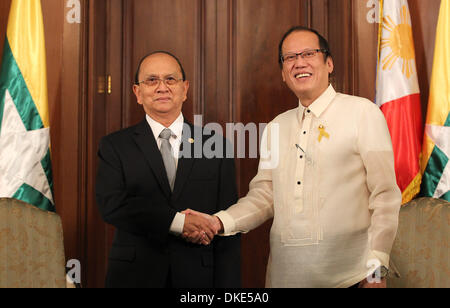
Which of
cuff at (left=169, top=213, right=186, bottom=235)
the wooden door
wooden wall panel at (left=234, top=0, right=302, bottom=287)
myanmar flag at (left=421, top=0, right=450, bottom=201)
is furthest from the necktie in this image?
myanmar flag at (left=421, top=0, right=450, bottom=201)

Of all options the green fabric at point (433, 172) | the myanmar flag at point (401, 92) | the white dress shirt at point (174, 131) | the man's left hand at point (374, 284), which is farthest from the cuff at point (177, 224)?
the green fabric at point (433, 172)

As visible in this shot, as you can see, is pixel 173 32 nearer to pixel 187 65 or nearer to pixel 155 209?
pixel 187 65

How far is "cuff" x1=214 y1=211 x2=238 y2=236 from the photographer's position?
2461 mm

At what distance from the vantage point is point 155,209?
94.1 inches

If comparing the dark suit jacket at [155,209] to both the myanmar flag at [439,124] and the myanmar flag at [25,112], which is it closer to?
the myanmar flag at [25,112]

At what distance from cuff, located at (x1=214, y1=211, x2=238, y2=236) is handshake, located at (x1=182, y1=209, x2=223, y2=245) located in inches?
0.7

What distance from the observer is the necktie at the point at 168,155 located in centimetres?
252

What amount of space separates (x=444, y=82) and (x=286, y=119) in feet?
2.87

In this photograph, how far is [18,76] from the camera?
261 centimetres

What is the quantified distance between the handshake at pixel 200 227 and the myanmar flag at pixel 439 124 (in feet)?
3.65

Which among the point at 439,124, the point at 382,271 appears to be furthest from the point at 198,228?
the point at 439,124

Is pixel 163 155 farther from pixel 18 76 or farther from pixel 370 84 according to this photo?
pixel 370 84
